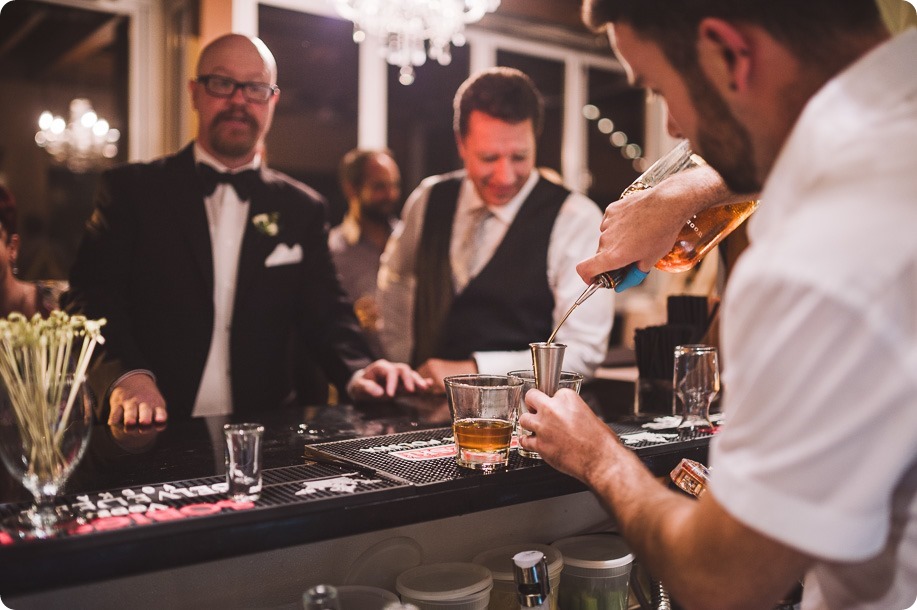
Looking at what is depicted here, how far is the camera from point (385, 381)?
90.6 inches

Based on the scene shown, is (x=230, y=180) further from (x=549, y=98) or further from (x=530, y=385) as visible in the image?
(x=549, y=98)

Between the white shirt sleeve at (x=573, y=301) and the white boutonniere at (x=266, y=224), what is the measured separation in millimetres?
880

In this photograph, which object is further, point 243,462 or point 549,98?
point 549,98

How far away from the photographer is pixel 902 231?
782 mm

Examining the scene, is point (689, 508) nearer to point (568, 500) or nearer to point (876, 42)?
point (876, 42)

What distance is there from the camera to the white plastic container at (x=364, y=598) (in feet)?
4.08

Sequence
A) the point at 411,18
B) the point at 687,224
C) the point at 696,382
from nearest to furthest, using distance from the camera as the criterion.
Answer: the point at 687,224, the point at 696,382, the point at 411,18

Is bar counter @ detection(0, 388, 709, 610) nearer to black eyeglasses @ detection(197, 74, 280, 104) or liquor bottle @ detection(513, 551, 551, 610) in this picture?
liquor bottle @ detection(513, 551, 551, 610)

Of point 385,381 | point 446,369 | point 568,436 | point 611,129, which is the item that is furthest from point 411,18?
point 611,129

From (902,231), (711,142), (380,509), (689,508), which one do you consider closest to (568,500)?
(380,509)

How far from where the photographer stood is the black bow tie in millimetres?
2850

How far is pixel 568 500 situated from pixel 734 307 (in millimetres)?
919

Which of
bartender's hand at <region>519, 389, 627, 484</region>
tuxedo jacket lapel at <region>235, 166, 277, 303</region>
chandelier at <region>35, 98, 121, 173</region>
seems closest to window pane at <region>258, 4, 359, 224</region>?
chandelier at <region>35, 98, 121, 173</region>

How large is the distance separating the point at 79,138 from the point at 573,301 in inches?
142
